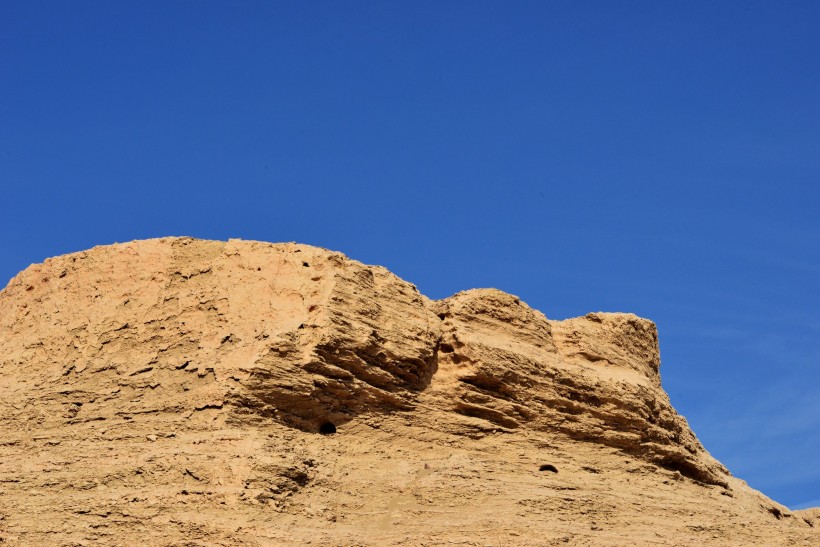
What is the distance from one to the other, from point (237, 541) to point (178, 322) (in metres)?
4.54

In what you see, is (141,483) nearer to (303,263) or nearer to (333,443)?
(333,443)

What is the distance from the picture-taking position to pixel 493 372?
19.1m

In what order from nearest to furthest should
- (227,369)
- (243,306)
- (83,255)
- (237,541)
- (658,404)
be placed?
(237,541) < (227,369) < (243,306) < (83,255) < (658,404)

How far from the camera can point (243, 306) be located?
18.3 meters

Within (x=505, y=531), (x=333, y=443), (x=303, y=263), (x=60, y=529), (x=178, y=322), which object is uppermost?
(x=303, y=263)

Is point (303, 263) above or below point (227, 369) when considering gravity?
above

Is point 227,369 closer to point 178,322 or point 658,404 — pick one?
point 178,322

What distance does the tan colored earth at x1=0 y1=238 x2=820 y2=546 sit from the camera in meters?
15.7

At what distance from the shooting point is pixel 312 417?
1748 centimetres

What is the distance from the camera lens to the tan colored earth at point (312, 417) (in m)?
15.7

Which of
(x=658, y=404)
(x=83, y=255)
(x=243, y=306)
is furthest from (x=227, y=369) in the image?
(x=658, y=404)

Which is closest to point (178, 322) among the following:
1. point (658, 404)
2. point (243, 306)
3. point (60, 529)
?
point (243, 306)

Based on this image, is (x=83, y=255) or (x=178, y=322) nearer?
(x=178, y=322)

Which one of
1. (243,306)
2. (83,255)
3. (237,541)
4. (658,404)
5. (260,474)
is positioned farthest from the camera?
(658,404)
